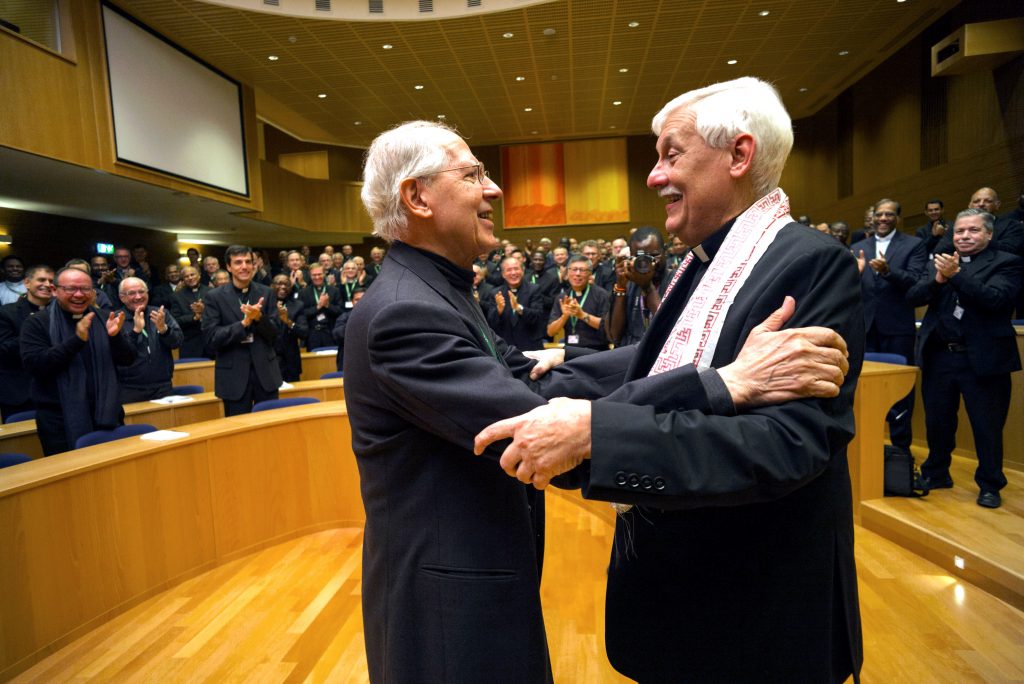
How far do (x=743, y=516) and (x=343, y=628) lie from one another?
2.25 m

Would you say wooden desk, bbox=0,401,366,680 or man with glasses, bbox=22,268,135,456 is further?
man with glasses, bbox=22,268,135,456

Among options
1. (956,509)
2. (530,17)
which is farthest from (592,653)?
(530,17)

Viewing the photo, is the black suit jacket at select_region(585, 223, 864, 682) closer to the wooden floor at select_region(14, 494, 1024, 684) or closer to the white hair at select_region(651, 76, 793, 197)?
the white hair at select_region(651, 76, 793, 197)

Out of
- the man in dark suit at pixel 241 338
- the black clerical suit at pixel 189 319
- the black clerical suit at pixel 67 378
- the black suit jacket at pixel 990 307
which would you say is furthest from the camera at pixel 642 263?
the black clerical suit at pixel 189 319

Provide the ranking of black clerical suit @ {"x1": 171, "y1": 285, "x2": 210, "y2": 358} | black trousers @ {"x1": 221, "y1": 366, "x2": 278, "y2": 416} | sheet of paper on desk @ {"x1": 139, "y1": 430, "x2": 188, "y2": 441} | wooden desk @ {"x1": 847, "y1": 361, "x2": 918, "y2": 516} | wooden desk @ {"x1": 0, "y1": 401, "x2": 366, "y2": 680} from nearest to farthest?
wooden desk @ {"x1": 0, "y1": 401, "x2": 366, "y2": 680} < sheet of paper on desk @ {"x1": 139, "y1": 430, "x2": 188, "y2": 441} < wooden desk @ {"x1": 847, "y1": 361, "x2": 918, "y2": 516} < black trousers @ {"x1": 221, "y1": 366, "x2": 278, "y2": 416} < black clerical suit @ {"x1": 171, "y1": 285, "x2": 210, "y2": 358}

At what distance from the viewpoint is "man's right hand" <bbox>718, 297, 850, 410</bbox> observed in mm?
826

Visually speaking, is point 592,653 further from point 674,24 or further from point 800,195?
point 800,195

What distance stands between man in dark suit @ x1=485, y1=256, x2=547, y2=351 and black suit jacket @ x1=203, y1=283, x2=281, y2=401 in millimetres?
2494

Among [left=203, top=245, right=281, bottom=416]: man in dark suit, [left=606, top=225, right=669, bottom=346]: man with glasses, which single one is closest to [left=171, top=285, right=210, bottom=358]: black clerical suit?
[left=203, top=245, right=281, bottom=416]: man in dark suit

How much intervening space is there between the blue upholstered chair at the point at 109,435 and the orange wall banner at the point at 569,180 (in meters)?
12.9

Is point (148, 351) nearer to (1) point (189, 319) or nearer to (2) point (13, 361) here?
(2) point (13, 361)

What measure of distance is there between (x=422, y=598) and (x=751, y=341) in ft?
2.44

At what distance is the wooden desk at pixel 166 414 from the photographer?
13.4 feet

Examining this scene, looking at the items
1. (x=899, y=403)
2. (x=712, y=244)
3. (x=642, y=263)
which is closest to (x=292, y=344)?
(x=642, y=263)
